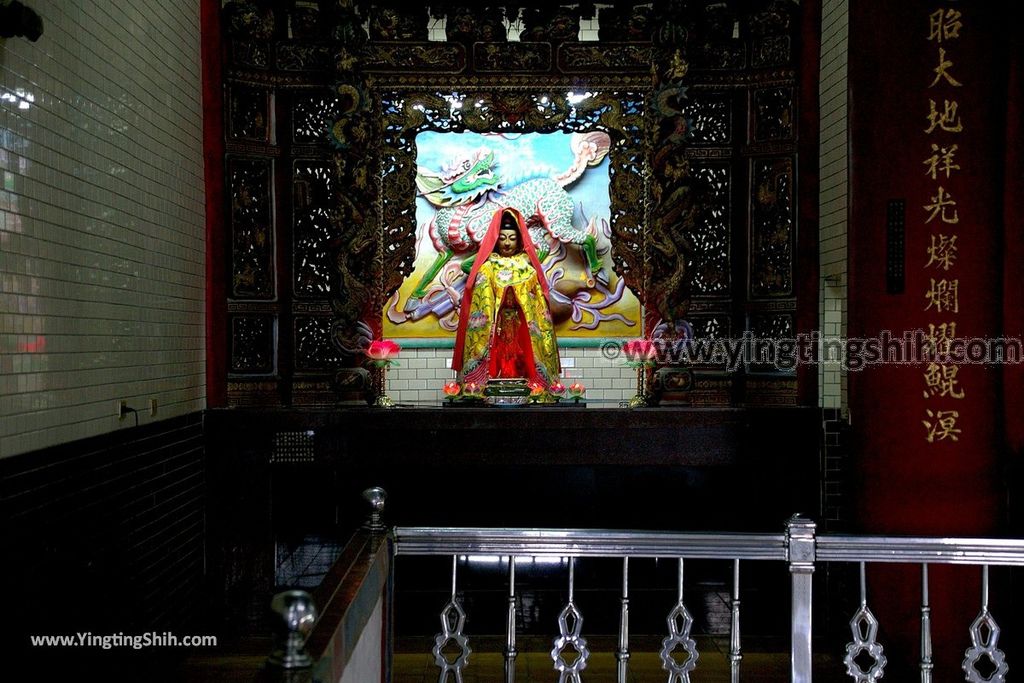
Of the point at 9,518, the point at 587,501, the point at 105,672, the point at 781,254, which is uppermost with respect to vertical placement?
the point at 781,254

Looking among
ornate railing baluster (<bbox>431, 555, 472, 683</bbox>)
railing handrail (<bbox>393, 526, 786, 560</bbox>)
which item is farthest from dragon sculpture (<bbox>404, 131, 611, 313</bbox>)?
ornate railing baluster (<bbox>431, 555, 472, 683</bbox>)

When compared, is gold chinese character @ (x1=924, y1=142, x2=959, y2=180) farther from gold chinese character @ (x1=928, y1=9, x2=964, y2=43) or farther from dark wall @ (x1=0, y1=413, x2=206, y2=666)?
dark wall @ (x1=0, y1=413, x2=206, y2=666)

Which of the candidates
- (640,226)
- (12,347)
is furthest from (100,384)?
(640,226)

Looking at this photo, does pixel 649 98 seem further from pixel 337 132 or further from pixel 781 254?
pixel 337 132

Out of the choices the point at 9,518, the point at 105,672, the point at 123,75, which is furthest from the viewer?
the point at 123,75

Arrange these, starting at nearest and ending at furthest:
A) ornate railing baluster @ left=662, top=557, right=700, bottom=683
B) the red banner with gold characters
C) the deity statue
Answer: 1. ornate railing baluster @ left=662, top=557, right=700, bottom=683
2. the red banner with gold characters
3. the deity statue

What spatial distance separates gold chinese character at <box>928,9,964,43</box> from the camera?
433 centimetres

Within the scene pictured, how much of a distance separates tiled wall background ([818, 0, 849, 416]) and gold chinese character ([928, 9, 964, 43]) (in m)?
0.78

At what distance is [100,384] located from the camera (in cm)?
386

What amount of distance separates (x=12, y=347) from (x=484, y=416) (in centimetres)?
262

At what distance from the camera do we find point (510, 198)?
625cm

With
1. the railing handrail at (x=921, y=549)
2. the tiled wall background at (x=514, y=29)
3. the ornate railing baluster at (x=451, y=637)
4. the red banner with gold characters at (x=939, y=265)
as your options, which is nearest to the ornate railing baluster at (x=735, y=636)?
the railing handrail at (x=921, y=549)

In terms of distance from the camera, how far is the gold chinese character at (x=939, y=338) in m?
4.38

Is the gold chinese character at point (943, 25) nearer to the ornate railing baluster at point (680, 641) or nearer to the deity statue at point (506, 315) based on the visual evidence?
the deity statue at point (506, 315)
